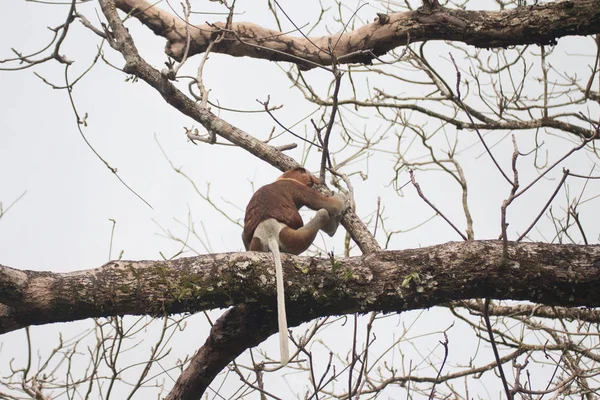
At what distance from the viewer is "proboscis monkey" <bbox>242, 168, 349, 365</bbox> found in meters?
4.78

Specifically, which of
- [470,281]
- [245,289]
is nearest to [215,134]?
[245,289]

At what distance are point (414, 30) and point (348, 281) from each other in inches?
114

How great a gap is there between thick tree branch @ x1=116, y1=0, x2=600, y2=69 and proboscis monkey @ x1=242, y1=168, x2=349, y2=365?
1.05m

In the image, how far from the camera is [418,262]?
3359mm

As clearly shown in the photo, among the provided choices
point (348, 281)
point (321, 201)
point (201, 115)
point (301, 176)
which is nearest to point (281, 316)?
point (348, 281)

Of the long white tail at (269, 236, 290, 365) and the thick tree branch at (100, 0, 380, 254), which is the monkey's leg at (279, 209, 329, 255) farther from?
the long white tail at (269, 236, 290, 365)

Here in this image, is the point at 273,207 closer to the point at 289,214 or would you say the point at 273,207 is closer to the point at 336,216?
the point at 289,214

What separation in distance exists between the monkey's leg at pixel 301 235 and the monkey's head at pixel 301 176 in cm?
38

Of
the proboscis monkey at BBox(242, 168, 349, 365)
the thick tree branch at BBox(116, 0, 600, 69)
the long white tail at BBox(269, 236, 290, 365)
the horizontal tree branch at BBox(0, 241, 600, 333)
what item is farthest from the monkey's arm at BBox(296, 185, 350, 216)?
the long white tail at BBox(269, 236, 290, 365)

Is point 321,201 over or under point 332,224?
over

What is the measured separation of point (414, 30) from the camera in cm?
541

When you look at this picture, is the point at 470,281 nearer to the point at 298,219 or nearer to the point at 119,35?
the point at 298,219

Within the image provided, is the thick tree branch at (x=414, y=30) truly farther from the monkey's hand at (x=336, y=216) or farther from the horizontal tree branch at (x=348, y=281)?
the horizontal tree branch at (x=348, y=281)

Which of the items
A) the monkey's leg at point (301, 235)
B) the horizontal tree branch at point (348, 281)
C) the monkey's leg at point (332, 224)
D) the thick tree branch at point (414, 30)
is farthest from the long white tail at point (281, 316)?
the thick tree branch at point (414, 30)
